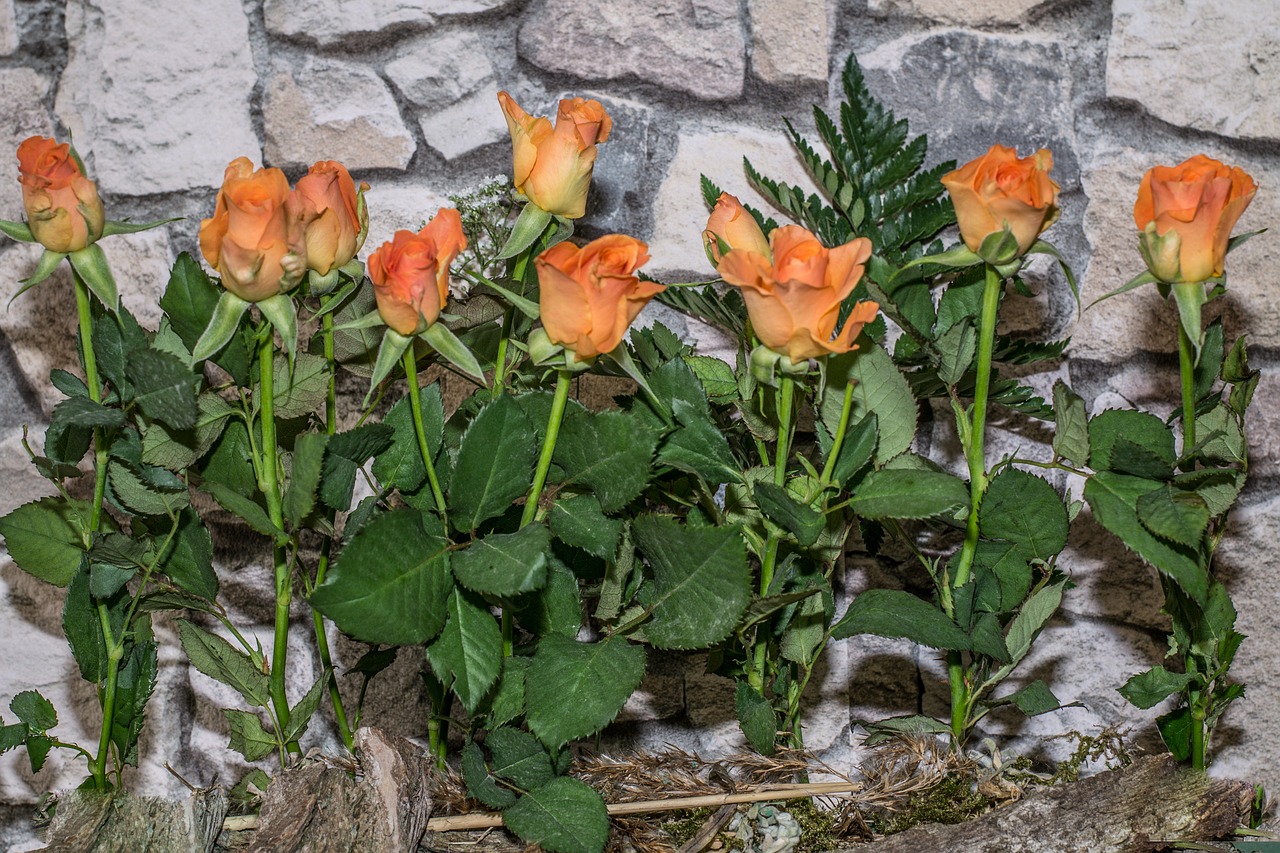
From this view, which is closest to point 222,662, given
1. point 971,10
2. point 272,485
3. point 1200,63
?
point 272,485

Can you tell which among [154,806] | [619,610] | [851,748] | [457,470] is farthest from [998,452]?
[154,806]

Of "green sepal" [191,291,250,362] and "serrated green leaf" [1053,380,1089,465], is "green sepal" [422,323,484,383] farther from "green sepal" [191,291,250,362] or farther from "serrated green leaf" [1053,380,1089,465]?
"serrated green leaf" [1053,380,1089,465]

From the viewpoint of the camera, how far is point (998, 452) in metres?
→ 0.99

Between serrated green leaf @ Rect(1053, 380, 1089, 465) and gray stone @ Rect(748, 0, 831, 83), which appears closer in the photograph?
serrated green leaf @ Rect(1053, 380, 1089, 465)

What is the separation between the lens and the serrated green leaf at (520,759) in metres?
0.70

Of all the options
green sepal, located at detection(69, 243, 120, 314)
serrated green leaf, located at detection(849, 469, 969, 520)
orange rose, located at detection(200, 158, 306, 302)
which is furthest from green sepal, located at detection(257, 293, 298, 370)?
serrated green leaf, located at detection(849, 469, 969, 520)

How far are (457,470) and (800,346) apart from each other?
230mm

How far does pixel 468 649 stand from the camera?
25.5 inches

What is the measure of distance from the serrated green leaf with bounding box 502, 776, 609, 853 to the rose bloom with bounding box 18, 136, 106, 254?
0.48 m

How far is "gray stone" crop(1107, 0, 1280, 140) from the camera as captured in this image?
0.93m

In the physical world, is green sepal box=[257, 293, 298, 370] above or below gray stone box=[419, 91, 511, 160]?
below

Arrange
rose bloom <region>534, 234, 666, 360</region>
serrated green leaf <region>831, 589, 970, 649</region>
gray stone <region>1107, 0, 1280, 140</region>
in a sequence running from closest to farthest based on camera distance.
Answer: rose bloom <region>534, 234, 666, 360</region> → serrated green leaf <region>831, 589, 970, 649</region> → gray stone <region>1107, 0, 1280, 140</region>

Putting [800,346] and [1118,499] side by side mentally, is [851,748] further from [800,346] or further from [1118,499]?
[800,346]

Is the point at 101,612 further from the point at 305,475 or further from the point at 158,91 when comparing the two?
the point at 158,91
